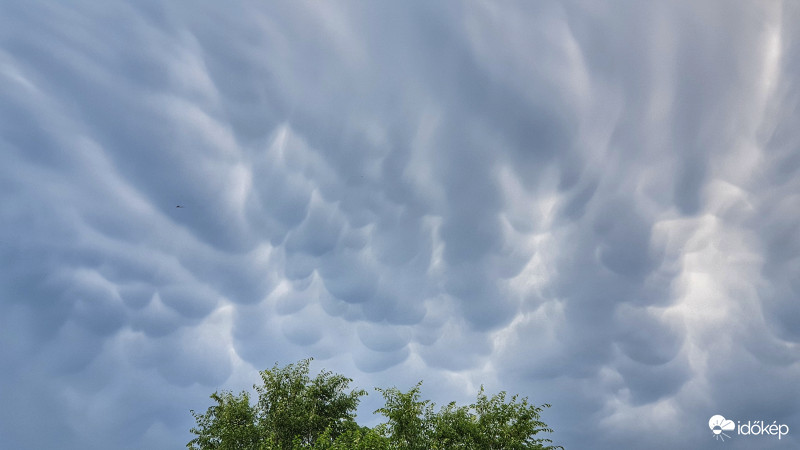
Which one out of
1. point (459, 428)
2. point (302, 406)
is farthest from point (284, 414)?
point (459, 428)

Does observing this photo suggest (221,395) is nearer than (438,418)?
No

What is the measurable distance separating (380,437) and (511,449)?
538 inches

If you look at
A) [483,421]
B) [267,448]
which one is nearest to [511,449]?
[483,421]

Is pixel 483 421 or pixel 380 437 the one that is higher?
pixel 483 421

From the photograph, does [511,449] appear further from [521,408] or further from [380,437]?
[380,437]

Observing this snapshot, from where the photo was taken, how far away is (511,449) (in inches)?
1662

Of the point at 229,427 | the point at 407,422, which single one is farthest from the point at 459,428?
the point at 229,427

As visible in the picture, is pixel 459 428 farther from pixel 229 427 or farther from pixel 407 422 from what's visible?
pixel 229 427

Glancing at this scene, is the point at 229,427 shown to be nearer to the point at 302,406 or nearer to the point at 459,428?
the point at 302,406

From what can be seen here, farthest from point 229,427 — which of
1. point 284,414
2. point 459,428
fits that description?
point 459,428

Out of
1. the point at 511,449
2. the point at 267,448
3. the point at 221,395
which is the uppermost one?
the point at 221,395

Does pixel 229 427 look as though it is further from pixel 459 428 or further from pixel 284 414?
pixel 459 428

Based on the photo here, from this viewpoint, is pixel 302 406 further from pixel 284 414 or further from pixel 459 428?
pixel 459 428

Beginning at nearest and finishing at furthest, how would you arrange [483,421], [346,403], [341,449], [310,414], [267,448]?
1. [341,449]
2. [267,448]
3. [483,421]
4. [310,414]
5. [346,403]
